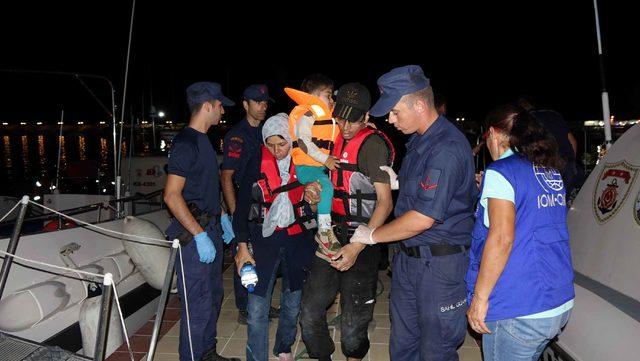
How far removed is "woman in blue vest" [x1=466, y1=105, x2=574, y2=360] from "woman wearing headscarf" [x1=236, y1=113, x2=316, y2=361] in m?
1.61

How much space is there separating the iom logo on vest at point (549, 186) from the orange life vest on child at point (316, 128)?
1538 millimetres

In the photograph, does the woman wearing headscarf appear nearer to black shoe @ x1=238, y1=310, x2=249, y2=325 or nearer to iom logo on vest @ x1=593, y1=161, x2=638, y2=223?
black shoe @ x1=238, y1=310, x2=249, y2=325

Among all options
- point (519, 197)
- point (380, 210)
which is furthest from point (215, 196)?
point (519, 197)

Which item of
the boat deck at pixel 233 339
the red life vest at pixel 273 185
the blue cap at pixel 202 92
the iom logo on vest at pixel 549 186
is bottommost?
the boat deck at pixel 233 339

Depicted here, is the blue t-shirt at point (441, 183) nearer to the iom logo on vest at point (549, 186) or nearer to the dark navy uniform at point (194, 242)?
the iom logo on vest at point (549, 186)

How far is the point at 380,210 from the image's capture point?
3121 millimetres

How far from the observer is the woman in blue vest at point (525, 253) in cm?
222

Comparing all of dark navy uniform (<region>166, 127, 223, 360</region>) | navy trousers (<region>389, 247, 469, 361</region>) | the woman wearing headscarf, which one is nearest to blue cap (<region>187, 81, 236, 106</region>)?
dark navy uniform (<region>166, 127, 223, 360</region>)

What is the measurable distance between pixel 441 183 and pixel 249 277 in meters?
1.64

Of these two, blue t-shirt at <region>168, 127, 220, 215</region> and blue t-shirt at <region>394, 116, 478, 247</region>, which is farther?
blue t-shirt at <region>168, 127, 220, 215</region>

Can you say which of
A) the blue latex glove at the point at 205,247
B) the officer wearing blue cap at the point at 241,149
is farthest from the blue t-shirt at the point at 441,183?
the officer wearing blue cap at the point at 241,149

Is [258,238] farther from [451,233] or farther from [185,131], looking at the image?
[451,233]

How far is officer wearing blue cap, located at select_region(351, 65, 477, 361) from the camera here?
8.63ft

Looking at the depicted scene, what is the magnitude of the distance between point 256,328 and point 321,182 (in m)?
1.27
